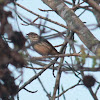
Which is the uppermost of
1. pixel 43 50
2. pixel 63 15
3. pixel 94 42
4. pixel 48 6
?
pixel 43 50

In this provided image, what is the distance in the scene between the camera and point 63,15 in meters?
4.43

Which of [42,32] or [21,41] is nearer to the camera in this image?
[42,32]

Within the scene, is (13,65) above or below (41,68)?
below

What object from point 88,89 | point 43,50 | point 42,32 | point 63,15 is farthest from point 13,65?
point 43,50

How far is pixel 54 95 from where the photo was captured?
161 inches

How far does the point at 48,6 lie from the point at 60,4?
387 millimetres

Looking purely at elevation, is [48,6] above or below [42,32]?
above

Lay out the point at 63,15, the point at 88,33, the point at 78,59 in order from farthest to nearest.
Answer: the point at 63,15, the point at 88,33, the point at 78,59

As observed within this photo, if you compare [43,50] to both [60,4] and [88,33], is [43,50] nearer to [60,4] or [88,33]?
[60,4]

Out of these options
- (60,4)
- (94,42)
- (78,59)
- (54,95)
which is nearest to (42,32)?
(78,59)

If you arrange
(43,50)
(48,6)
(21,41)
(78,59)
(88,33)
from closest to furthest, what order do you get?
1. (21,41)
2. (78,59)
3. (88,33)
4. (48,6)
5. (43,50)

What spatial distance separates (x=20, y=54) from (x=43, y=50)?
3946mm

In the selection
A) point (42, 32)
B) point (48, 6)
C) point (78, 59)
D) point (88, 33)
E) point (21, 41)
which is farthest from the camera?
point (48, 6)

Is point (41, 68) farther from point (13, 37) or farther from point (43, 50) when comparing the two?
point (43, 50)
